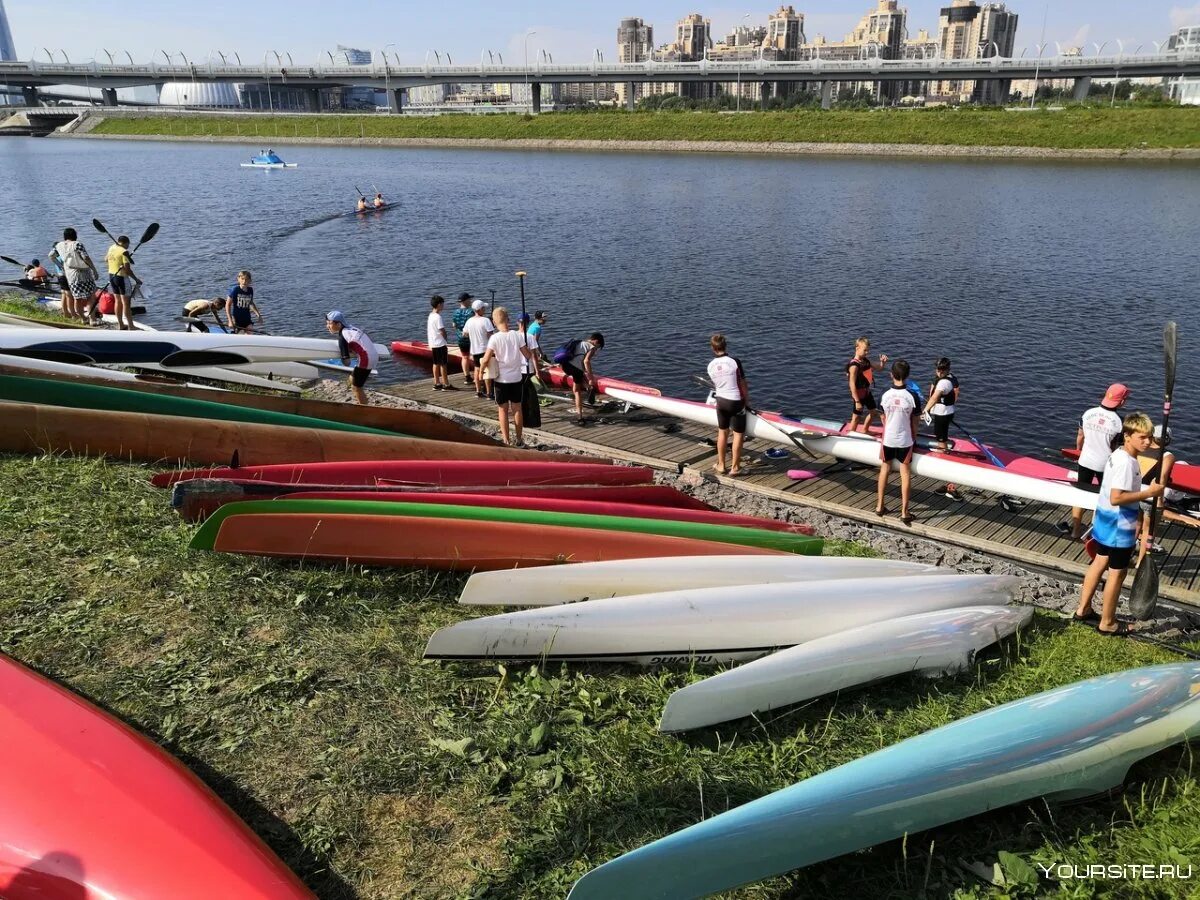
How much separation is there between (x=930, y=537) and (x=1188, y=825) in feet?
16.9

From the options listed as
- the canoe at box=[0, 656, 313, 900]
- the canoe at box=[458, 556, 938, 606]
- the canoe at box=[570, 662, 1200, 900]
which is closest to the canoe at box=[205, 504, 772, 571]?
the canoe at box=[458, 556, 938, 606]

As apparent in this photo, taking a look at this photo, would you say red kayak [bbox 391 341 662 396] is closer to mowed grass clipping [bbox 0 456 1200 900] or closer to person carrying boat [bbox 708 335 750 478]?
person carrying boat [bbox 708 335 750 478]

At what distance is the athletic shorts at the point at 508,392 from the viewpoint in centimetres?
1077

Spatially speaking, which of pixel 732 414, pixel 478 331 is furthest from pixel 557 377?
pixel 732 414

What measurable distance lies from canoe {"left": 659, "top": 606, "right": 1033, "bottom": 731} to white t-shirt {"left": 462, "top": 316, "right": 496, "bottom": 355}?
8.17m

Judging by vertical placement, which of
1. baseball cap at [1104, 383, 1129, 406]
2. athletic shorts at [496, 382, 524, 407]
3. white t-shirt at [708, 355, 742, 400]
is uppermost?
baseball cap at [1104, 383, 1129, 406]

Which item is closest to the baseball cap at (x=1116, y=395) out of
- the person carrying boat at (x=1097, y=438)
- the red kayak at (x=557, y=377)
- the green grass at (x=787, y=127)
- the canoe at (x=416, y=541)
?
the person carrying boat at (x=1097, y=438)

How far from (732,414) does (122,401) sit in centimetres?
Result: 723

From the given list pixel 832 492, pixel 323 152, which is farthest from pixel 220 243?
pixel 323 152

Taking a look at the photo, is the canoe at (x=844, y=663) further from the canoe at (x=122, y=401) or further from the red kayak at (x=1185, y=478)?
the canoe at (x=122, y=401)

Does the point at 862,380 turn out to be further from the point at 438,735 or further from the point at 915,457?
the point at 438,735

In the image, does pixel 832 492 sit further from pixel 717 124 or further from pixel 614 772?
pixel 717 124

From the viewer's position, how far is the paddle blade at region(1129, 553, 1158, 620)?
23.2 feet

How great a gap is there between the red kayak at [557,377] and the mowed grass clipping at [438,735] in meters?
7.87
